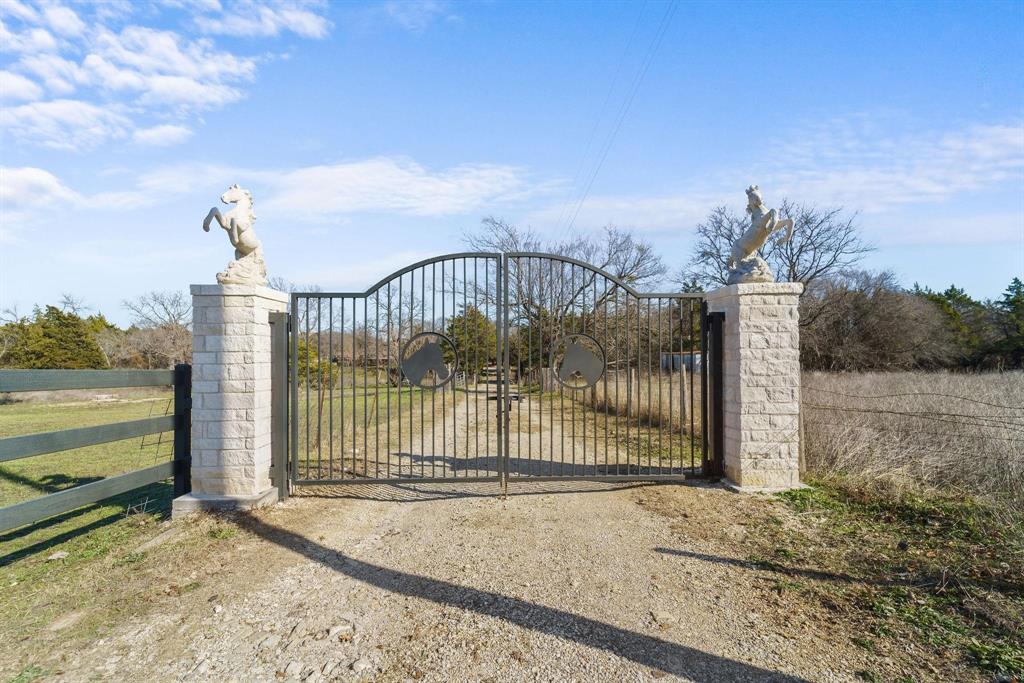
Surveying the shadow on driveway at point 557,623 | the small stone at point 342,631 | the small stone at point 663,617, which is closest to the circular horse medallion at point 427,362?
the shadow on driveway at point 557,623

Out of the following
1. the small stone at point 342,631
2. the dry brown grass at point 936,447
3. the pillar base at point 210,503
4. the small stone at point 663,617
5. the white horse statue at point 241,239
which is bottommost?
the small stone at point 342,631

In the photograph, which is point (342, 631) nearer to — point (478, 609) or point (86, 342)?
point (478, 609)

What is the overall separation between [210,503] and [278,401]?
46.0 inches

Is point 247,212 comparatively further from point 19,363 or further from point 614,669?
point 19,363

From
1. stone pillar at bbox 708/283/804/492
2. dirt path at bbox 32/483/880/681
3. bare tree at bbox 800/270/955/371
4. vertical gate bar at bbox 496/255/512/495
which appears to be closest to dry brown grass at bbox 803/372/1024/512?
stone pillar at bbox 708/283/804/492

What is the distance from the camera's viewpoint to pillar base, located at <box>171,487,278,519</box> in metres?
5.17

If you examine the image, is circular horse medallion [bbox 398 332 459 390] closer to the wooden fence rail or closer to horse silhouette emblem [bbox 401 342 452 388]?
horse silhouette emblem [bbox 401 342 452 388]

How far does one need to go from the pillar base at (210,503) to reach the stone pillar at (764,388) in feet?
16.8

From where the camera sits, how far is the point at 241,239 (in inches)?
214

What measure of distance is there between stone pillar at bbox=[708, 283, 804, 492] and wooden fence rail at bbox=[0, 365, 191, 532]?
592 cm

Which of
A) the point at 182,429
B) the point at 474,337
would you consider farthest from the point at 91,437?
the point at 474,337

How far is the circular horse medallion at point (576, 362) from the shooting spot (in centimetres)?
599

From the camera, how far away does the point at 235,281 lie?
5.37 metres

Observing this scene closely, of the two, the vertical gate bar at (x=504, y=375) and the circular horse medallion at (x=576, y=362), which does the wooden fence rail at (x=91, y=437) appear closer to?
the vertical gate bar at (x=504, y=375)
